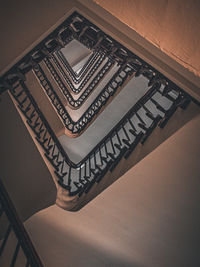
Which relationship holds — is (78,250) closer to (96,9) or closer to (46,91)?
(96,9)

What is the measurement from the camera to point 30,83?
730cm

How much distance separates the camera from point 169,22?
1.15 metres

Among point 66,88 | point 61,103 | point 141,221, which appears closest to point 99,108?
point 61,103

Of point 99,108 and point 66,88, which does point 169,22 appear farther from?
point 66,88

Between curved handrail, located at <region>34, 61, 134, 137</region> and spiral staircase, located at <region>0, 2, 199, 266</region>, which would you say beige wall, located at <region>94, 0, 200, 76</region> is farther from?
curved handrail, located at <region>34, 61, 134, 137</region>

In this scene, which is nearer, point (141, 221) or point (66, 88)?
point (141, 221)

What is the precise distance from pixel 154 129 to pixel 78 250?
9.87 feet

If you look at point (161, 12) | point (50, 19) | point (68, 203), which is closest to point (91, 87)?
point (68, 203)

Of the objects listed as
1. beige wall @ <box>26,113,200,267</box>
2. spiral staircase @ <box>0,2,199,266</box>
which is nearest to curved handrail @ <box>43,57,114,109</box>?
spiral staircase @ <box>0,2,199,266</box>

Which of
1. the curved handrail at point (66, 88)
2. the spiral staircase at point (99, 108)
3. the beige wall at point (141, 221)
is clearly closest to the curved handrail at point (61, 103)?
the spiral staircase at point (99, 108)

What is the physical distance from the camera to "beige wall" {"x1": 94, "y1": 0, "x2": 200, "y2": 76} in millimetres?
1037

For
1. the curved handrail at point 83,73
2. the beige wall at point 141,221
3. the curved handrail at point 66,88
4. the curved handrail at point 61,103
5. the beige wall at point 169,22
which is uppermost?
the curved handrail at point 83,73

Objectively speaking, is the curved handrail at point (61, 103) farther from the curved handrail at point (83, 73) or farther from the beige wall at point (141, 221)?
the beige wall at point (141, 221)

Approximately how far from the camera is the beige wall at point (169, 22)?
104 cm
